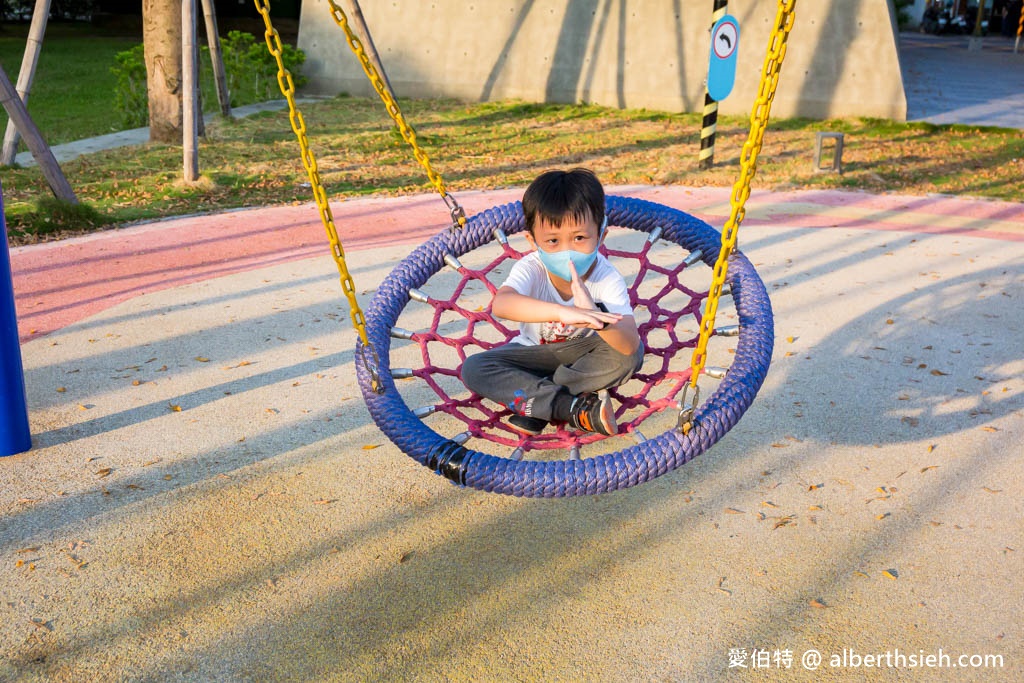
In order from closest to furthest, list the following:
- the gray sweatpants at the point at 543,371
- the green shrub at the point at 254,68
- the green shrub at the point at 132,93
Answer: the gray sweatpants at the point at 543,371
the green shrub at the point at 132,93
the green shrub at the point at 254,68

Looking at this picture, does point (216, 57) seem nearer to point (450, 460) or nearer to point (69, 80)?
point (69, 80)

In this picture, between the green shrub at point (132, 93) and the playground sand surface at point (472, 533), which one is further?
the green shrub at point (132, 93)

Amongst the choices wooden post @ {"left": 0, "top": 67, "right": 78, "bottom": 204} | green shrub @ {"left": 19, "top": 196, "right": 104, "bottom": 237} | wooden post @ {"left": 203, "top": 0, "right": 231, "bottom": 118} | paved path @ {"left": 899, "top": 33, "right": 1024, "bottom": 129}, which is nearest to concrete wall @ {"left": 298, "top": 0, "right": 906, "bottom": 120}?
paved path @ {"left": 899, "top": 33, "right": 1024, "bottom": 129}

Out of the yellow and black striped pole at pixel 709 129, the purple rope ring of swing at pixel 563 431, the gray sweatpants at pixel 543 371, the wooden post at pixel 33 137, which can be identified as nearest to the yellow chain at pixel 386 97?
the purple rope ring of swing at pixel 563 431

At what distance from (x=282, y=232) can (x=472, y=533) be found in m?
4.94

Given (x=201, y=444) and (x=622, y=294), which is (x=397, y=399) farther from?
(x=201, y=444)

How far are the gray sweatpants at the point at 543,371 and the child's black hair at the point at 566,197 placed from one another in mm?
496

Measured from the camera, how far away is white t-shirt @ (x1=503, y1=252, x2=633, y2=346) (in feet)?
10.8

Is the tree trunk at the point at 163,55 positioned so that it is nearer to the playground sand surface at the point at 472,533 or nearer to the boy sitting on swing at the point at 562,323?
the playground sand surface at the point at 472,533

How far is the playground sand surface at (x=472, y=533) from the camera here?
2.69 m

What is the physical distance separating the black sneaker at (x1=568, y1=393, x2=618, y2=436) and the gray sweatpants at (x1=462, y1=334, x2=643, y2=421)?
0.08 metres

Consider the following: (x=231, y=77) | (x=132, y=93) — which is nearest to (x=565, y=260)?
(x=132, y=93)

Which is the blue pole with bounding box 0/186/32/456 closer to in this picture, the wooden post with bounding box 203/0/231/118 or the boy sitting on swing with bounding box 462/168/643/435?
the boy sitting on swing with bounding box 462/168/643/435

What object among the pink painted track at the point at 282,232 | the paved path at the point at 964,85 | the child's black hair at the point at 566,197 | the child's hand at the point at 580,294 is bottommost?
the paved path at the point at 964,85
